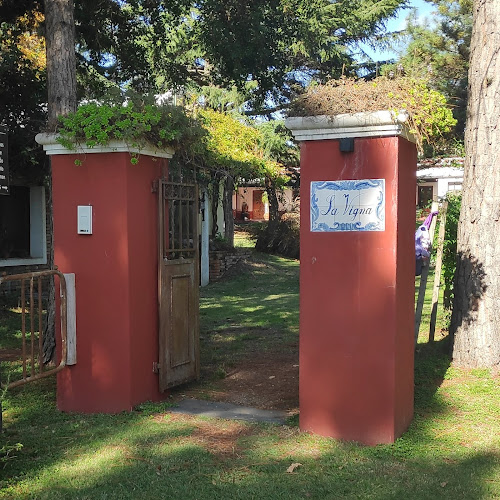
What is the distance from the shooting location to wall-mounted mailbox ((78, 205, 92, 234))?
223 inches

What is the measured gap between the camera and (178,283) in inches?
243

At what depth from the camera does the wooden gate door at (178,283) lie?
19.6 feet

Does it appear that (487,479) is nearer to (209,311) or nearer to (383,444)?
(383,444)

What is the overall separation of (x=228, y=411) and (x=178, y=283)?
4.33 feet

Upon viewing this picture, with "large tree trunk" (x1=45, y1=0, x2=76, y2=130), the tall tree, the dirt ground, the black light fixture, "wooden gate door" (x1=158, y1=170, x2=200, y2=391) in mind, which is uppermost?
the tall tree

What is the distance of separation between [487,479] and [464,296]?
3177mm

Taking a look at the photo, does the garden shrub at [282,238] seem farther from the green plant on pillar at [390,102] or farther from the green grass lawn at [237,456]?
the green plant on pillar at [390,102]

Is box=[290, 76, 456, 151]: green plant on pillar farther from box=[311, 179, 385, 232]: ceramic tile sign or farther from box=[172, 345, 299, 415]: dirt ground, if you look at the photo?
box=[172, 345, 299, 415]: dirt ground

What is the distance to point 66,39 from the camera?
7.78 meters

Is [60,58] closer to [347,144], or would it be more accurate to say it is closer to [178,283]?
[178,283]

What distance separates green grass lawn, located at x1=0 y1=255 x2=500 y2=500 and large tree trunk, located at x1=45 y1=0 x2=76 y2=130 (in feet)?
11.5

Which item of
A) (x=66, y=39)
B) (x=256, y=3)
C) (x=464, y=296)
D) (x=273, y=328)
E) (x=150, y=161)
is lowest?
(x=273, y=328)

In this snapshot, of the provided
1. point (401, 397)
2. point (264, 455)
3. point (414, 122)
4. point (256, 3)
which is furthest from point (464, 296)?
point (256, 3)

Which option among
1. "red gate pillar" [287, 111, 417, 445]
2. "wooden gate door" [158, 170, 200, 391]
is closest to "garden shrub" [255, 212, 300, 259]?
"wooden gate door" [158, 170, 200, 391]
